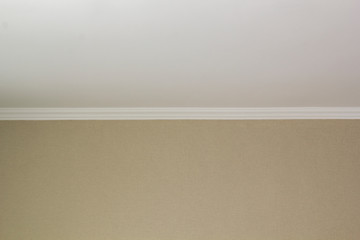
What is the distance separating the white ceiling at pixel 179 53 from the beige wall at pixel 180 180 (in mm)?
262

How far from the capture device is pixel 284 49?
6.66ft

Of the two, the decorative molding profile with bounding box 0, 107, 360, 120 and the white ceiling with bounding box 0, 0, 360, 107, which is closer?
the white ceiling with bounding box 0, 0, 360, 107

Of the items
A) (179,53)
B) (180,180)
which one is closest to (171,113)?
(180,180)

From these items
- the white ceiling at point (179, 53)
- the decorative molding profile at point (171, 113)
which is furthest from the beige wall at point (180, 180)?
the white ceiling at point (179, 53)

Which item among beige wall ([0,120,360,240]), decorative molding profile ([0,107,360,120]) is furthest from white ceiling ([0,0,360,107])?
beige wall ([0,120,360,240])

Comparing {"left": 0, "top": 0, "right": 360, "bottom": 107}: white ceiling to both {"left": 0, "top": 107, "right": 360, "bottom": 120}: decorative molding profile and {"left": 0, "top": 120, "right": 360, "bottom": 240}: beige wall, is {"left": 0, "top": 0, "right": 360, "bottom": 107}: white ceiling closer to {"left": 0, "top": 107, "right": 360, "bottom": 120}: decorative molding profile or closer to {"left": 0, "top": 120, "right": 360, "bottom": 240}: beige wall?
{"left": 0, "top": 107, "right": 360, "bottom": 120}: decorative molding profile

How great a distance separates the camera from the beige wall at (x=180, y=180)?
287 centimetres

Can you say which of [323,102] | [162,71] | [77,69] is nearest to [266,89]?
[323,102]

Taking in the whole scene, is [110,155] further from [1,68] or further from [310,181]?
[310,181]

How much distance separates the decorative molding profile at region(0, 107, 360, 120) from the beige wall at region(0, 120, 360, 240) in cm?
5

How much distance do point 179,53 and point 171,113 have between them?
1047 millimetres

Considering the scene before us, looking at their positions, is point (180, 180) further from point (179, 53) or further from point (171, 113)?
point (179, 53)

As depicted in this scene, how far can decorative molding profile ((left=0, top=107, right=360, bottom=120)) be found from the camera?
3033 mm

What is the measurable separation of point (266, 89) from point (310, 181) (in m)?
0.89
